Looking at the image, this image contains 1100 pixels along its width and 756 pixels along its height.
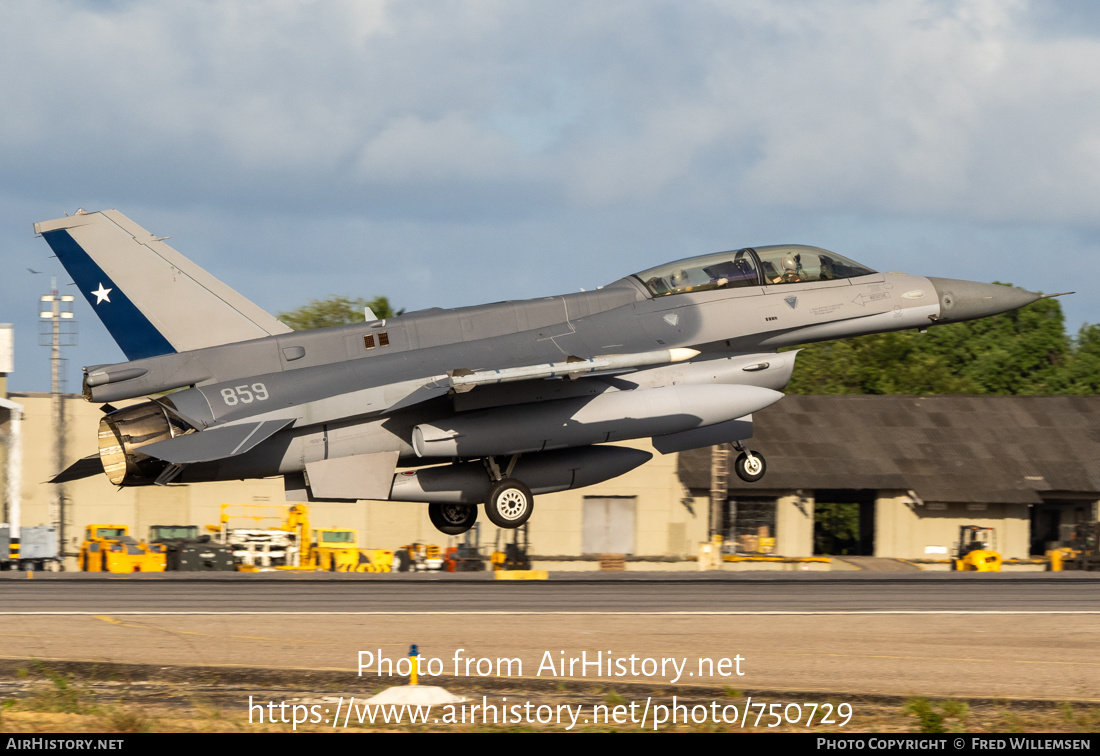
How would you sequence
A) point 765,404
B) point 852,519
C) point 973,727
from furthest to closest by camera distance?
point 852,519
point 765,404
point 973,727

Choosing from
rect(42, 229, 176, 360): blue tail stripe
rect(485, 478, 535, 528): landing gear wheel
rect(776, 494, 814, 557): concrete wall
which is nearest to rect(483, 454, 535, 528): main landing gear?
rect(485, 478, 535, 528): landing gear wheel

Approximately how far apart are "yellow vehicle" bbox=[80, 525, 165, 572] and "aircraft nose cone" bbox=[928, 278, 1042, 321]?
65.6 feet

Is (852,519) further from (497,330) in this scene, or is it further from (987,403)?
(497,330)

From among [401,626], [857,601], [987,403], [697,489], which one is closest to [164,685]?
[401,626]

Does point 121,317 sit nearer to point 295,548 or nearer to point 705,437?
point 705,437

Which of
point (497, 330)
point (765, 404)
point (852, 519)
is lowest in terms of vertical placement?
point (852, 519)

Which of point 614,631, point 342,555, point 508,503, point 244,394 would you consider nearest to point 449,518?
point 508,503

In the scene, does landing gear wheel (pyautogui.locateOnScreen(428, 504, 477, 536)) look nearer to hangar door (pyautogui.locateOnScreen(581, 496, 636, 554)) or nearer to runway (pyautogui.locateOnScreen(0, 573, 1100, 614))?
runway (pyautogui.locateOnScreen(0, 573, 1100, 614))

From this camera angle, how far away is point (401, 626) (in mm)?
16266

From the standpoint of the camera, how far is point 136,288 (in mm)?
18578

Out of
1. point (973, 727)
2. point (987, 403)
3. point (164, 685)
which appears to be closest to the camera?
point (973, 727)

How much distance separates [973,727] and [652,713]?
9.22 feet

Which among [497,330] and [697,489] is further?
[697,489]

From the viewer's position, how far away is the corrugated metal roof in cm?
3916
